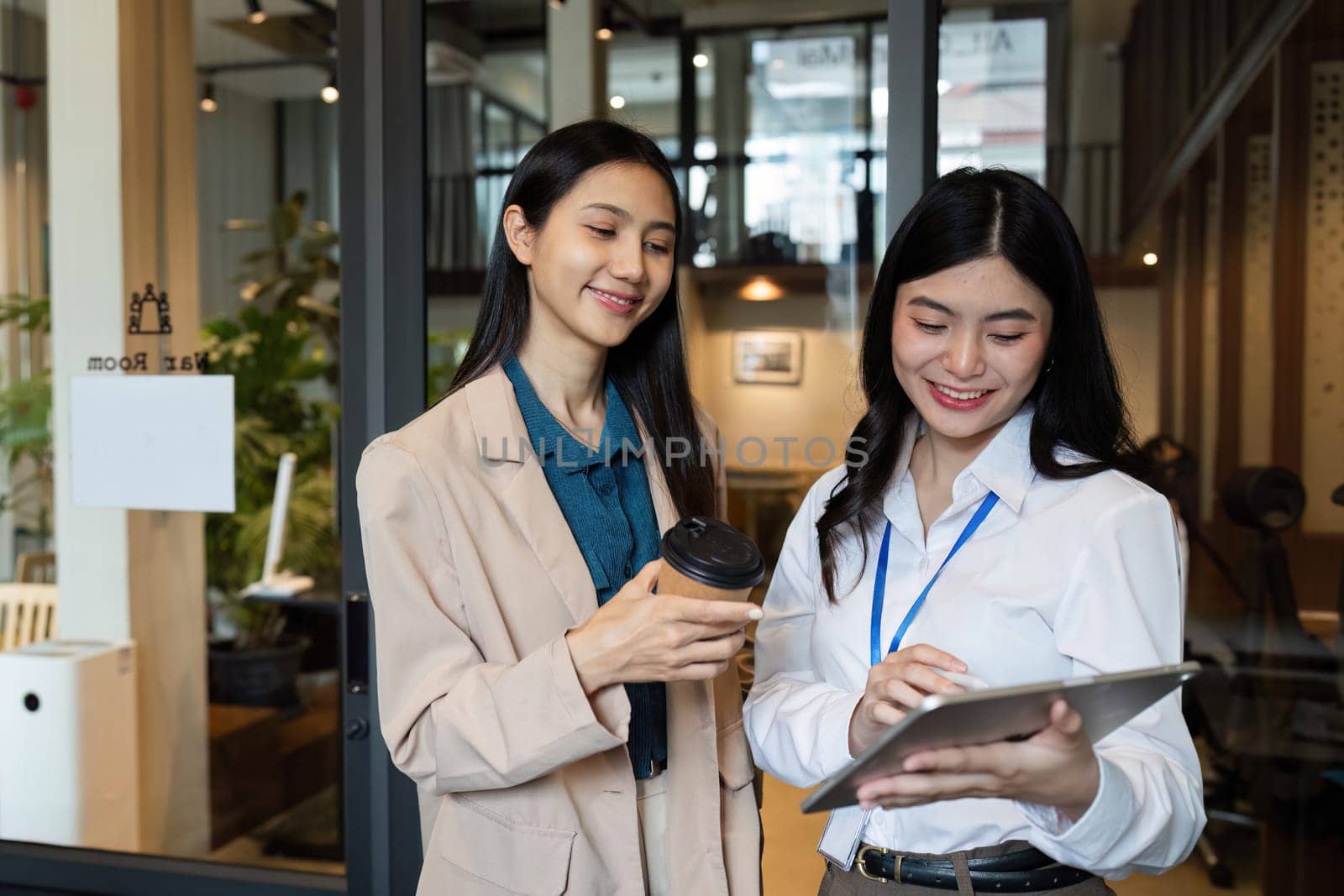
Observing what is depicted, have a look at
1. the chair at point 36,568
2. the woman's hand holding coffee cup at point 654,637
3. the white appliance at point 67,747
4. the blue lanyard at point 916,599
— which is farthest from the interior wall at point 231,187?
the blue lanyard at point 916,599

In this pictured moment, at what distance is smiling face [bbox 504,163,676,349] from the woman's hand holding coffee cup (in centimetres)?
34

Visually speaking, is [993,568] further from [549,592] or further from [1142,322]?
[1142,322]

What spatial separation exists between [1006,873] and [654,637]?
1.47 ft

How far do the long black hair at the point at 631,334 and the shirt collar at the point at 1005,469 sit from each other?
379 millimetres

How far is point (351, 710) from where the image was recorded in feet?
6.50

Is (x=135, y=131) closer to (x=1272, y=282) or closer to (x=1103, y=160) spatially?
(x=1272, y=282)

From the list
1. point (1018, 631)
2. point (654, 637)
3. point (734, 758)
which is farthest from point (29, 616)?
point (1018, 631)

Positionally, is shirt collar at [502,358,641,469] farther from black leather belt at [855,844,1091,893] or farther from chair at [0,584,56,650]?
chair at [0,584,56,650]

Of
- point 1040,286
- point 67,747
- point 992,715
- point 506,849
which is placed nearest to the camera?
point 992,715

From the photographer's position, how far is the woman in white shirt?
3.46 ft

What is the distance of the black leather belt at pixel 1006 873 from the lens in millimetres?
1139

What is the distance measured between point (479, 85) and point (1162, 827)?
22.7ft

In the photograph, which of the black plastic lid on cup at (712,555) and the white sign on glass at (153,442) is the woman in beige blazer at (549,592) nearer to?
the black plastic lid on cup at (712,555)

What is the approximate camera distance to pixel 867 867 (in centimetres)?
120
